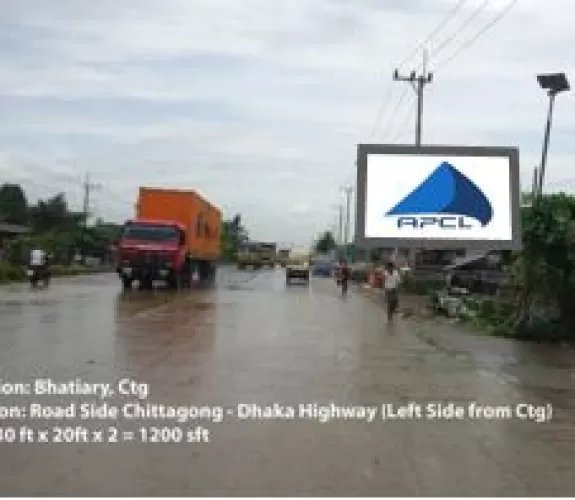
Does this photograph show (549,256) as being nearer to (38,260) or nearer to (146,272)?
(146,272)

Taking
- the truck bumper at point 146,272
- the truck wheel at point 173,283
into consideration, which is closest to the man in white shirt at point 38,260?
the truck bumper at point 146,272

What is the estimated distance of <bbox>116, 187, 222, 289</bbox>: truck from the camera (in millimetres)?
41812

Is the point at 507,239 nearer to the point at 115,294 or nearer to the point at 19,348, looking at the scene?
the point at 19,348

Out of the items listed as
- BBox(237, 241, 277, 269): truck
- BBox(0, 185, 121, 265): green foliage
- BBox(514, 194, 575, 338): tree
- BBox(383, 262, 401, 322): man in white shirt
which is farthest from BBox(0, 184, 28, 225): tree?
BBox(514, 194, 575, 338): tree

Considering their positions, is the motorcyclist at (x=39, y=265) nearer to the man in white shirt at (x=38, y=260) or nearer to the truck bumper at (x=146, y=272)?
the man in white shirt at (x=38, y=260)

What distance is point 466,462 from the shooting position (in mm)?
8766

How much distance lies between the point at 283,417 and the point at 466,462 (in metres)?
2.19

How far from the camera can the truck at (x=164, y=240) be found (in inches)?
1646

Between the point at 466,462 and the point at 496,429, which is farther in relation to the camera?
the point at 496,429

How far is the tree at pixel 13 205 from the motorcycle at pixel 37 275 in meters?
73.5

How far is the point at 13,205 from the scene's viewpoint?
133250 mm

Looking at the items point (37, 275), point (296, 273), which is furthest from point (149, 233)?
point (296, 273)

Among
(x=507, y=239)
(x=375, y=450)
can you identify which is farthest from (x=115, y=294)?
(x=375, y=450)

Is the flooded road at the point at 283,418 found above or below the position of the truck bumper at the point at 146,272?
below
